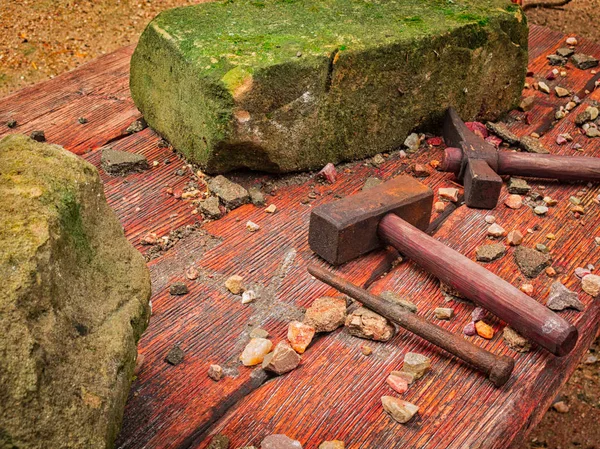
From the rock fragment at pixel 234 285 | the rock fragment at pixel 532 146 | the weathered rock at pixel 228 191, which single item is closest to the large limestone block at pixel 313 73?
the weathered rock at pixel 228 191

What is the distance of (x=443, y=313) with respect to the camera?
2.53 metres

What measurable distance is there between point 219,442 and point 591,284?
1.44 metres

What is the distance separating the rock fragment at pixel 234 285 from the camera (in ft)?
8.52

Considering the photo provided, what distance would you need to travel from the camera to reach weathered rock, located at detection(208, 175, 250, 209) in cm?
299

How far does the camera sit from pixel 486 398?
2225mm

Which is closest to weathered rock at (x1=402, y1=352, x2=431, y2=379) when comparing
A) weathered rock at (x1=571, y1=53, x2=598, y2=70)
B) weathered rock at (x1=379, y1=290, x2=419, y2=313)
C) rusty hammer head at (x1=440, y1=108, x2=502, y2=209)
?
weathered rock at (x1=379, y1=290, x2=419, y2=313)

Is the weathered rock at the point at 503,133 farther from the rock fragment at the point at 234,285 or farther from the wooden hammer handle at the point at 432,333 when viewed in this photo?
the rock fragment at the point at 234,285

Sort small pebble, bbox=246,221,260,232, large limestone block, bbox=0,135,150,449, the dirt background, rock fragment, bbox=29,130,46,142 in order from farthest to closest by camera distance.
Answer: the dirt background < rock fragment, bbox=29,130,46,142 < small pebble, bbox=246,221,260,232 < large limestone block, bbox=0,135,150,449

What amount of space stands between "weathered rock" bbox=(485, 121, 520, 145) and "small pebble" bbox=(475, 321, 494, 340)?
4.11 feet

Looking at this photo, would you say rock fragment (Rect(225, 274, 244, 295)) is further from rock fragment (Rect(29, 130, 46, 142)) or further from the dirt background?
the dirt background

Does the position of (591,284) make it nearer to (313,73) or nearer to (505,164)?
(505,164)

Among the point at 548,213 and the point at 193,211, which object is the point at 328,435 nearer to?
the point at 193,211

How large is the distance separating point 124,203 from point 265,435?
1292mm

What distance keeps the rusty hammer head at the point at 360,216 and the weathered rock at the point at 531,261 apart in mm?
379
